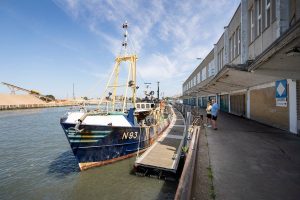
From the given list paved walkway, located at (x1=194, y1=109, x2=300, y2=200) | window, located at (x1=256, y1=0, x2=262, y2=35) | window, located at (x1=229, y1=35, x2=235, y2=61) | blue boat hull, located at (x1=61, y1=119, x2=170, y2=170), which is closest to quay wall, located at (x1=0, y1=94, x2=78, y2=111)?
window, located at (x1=229, y1=35, x2=235, y2=61)

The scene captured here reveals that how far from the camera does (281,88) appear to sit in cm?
1148

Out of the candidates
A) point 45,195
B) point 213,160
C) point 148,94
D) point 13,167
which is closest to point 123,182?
point 45,195

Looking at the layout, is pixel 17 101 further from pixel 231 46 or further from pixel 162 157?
pixel 162 157

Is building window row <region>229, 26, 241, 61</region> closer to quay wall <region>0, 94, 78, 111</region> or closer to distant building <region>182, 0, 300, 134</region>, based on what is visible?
distant building <region>182, 0, 300, 134</region>

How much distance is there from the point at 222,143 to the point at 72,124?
6365 mm

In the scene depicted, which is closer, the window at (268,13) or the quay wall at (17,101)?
the window at (268,13)

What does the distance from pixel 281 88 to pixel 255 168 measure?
747 centimetres

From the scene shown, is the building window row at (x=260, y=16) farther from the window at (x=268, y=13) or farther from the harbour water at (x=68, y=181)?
the harbour water at (x=68, y=181)

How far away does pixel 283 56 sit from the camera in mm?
6223

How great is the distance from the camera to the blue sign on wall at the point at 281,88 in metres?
11.1

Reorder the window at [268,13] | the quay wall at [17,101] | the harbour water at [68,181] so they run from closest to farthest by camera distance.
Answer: the harbour water at [68,181], the window at [268,13], the quay wall at [17,101]

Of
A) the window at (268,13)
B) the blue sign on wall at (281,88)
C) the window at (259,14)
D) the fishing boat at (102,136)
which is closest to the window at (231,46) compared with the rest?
the window at (259,14)

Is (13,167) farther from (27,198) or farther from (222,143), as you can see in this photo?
(222,143)

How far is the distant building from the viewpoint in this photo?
6.38 meters
